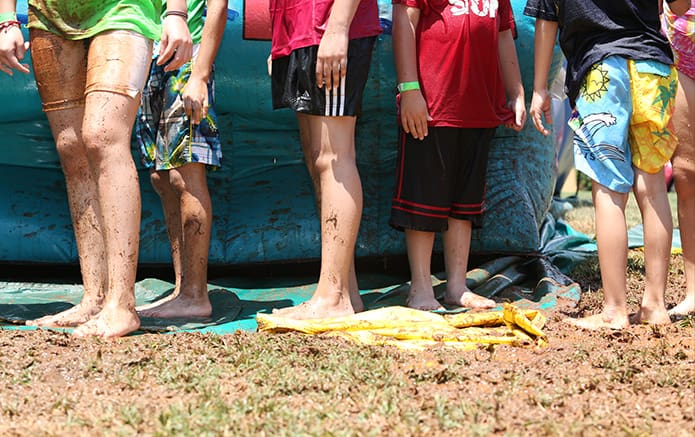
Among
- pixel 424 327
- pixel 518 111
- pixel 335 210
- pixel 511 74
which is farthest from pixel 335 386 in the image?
pixel 511 74

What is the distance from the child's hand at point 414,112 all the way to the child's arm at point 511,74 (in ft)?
1.60

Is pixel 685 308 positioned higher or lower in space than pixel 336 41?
lower

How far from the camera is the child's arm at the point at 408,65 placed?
3719mm

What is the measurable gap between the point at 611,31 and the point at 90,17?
1.82m

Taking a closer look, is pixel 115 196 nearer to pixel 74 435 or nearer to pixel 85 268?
pixel 85 268

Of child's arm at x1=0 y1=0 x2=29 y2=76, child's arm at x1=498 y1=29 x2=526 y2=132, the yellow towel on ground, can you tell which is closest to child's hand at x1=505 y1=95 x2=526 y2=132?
child's arm at x1=498 y1=29 x2=526 y2=132

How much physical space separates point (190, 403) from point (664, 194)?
193cm

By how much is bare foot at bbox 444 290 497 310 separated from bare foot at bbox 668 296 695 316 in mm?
698

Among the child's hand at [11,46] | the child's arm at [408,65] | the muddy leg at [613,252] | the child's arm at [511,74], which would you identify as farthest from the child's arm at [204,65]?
the muddy leg at [613,252]

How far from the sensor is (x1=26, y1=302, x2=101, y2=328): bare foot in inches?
132

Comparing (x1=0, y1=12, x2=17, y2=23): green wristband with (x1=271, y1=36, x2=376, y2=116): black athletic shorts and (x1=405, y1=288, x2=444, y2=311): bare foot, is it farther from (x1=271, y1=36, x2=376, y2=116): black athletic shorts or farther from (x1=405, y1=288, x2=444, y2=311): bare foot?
(x1=405, y1=288, x2=444, y2=311): bare foot

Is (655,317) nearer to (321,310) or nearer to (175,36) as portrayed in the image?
(321,310)

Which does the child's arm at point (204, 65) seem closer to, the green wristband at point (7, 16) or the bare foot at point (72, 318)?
the green wristband at point (7, 16)

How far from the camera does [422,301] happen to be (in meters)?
3.82
